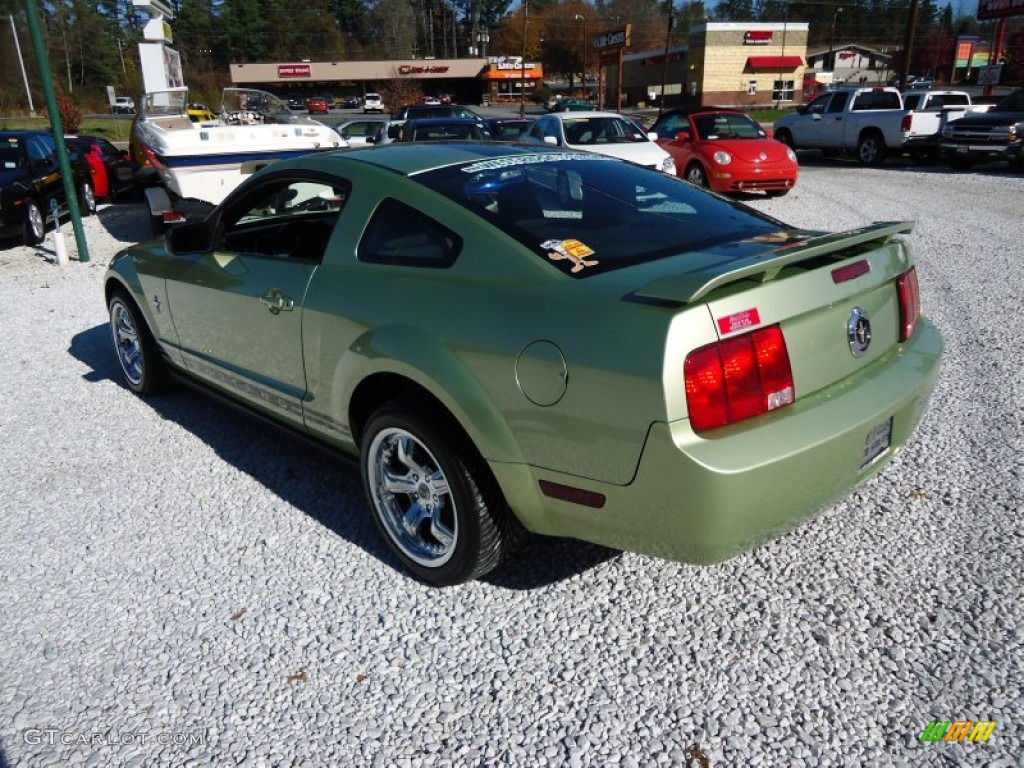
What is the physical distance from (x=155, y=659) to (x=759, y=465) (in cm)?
208

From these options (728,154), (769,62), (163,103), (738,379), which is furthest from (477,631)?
(769,62)

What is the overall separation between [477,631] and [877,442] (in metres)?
1.51

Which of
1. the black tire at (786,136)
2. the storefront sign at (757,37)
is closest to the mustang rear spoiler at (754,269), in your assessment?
the black tire at (786,136)

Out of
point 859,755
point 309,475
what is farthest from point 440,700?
point 309,475

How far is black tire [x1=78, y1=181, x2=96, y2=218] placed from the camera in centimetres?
1357

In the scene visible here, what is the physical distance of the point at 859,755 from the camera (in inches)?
83.6

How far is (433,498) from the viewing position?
2889 millimetres

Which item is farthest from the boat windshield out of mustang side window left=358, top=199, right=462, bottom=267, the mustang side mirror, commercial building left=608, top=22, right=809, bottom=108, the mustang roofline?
commercial building left=608, top=22, right=809, bottom=108

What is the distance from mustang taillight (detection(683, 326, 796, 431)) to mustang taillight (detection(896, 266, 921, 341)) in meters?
0.85

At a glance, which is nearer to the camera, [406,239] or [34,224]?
[406,239]

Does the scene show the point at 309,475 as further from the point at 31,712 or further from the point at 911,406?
the point at 911,406

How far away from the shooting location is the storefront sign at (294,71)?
83662 mm

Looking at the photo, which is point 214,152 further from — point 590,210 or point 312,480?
point 590,210

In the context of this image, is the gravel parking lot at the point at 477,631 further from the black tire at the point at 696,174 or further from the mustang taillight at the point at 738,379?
the black tire at the point at 696,174
